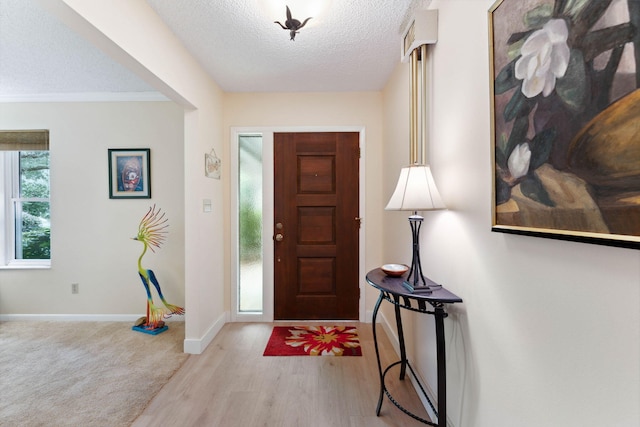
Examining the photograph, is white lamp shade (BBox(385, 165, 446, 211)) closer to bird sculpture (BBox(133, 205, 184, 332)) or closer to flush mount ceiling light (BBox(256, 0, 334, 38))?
flush mount ceiling light (BBox(256, 0, 334, 38))

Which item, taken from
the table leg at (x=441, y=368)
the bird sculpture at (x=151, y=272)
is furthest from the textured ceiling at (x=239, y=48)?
the table leg at (x=441, y=368)

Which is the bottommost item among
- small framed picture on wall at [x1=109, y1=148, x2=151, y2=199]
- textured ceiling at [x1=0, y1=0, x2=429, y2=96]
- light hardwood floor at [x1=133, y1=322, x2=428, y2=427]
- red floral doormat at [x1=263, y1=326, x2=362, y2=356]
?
light hardwood floor at [x1=133, y1=322, x2=428, y2=427]

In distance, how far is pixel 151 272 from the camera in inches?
113

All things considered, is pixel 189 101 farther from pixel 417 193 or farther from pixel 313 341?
pixel 313 341

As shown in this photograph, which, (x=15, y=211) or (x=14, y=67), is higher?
(x=14, y=67)

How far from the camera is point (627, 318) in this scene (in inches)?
26.2

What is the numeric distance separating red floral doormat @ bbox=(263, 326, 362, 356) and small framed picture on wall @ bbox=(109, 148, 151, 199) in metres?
2.07

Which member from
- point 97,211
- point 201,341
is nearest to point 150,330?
point 201,341

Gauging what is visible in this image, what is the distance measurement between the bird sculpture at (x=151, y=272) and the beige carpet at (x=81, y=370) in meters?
0.13

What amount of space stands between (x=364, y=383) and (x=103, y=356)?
2191mm

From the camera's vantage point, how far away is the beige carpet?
1.78 m

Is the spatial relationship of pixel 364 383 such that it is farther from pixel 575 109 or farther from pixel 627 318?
pixel 575 109

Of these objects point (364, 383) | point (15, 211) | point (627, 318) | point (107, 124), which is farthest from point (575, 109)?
point (15, 211)

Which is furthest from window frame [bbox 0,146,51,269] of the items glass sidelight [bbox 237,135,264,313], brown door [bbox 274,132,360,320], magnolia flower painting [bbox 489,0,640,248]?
magnolia flower painting [bbox 489,0,640,248]
